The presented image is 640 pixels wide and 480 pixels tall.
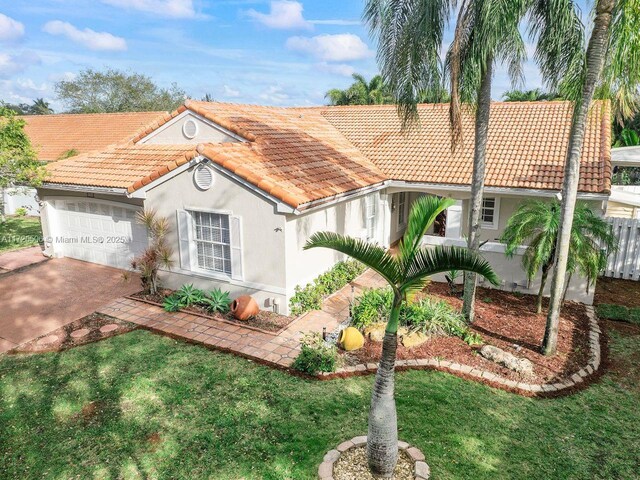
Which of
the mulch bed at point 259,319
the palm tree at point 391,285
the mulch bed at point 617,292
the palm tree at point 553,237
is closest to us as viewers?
the palm tree at point 391,285

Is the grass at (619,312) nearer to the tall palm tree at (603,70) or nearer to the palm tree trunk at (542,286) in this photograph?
the palm tree trunk at (542,286)

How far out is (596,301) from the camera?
1343 cm

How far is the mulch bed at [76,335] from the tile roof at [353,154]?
4205 millimetres

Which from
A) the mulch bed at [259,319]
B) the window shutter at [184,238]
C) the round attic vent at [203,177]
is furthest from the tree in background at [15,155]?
the round attic vent at [203,177]

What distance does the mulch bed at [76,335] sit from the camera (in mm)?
10641

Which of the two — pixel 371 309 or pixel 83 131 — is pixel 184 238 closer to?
pixel 371 309

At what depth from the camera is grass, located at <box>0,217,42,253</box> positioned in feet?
64.8

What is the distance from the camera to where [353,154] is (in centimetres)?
1783

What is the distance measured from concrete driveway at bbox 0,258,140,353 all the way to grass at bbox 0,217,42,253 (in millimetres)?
3727

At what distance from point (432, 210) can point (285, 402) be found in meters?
4.72

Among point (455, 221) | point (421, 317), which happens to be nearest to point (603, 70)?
point (421, 317)

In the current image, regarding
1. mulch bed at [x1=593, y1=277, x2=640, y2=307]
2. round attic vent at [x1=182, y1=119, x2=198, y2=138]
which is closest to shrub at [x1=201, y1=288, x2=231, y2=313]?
round attic vent at [x1=182, y1=119, x2=198, y2=138]

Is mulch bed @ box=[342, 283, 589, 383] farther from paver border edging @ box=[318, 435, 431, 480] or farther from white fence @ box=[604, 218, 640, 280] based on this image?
white fence @ box=[604, 218, 640, 280]

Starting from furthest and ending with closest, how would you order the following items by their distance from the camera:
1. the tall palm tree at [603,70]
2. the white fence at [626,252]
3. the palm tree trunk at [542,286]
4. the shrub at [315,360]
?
the white fence at [626,252]
the palm tree trunk at [542,286]
the shrub at [315,360]
the tall palm tree at [603,70]
